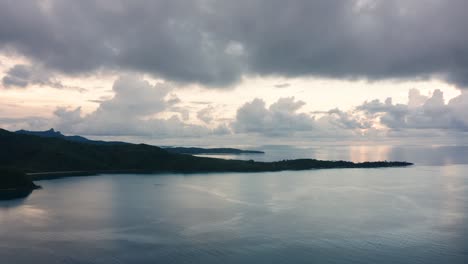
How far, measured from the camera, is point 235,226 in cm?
8606

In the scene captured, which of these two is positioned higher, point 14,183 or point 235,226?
point 14,183

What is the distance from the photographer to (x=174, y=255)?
6381 centimetres

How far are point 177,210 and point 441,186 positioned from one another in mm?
124177

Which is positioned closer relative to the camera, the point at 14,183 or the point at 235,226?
the point at 235,226

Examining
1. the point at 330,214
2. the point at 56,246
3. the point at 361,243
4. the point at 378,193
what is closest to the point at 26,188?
the point at 56,246

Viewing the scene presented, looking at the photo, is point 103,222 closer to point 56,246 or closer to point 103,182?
point 56,246

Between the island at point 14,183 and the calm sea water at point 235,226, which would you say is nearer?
the calm sea water at point 235,226

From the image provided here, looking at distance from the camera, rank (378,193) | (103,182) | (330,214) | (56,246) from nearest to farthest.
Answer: (56,246), (330,214), (378,193), (103,182)

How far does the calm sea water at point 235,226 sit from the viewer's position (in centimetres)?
6400

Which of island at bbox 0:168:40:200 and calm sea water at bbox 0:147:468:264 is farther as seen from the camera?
island at bbox 0:168:40:200

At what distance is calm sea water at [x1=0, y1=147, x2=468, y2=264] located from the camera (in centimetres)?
6400

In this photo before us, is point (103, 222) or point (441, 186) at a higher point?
point (441, 186)

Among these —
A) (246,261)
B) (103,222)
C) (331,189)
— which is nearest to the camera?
(246,261)

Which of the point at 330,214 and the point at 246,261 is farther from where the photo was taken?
the point at 330,214
